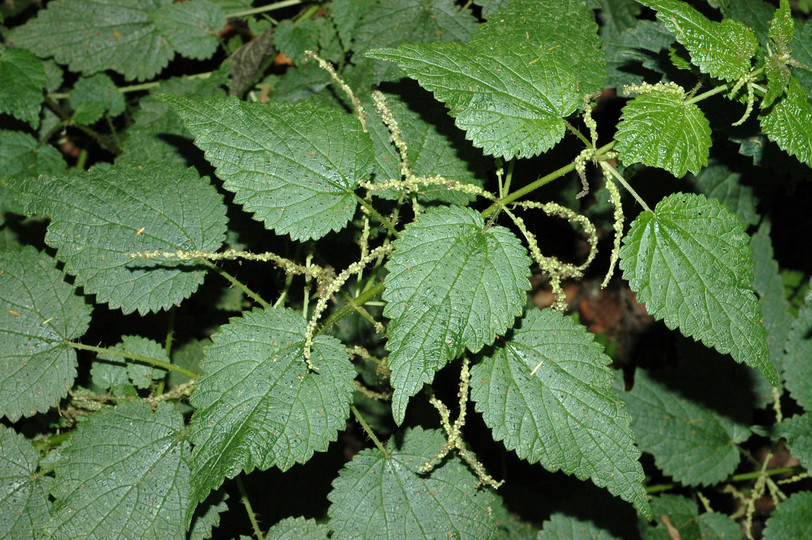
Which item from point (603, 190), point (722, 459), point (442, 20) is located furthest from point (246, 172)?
point (722, 459)

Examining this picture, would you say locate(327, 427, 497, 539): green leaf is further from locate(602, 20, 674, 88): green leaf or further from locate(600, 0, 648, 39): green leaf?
locate(600, 0, 648, 39): green leaf

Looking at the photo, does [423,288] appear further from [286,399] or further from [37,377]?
[37,377]

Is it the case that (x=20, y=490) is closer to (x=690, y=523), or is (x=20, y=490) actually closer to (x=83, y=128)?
(x=83, y=128)

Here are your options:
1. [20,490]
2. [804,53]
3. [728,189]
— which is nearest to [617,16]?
[804,53]

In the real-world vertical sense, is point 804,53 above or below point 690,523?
above

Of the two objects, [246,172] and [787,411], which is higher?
[246,172]

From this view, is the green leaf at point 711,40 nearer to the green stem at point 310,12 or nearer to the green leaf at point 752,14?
the green leaf at point 752,14
